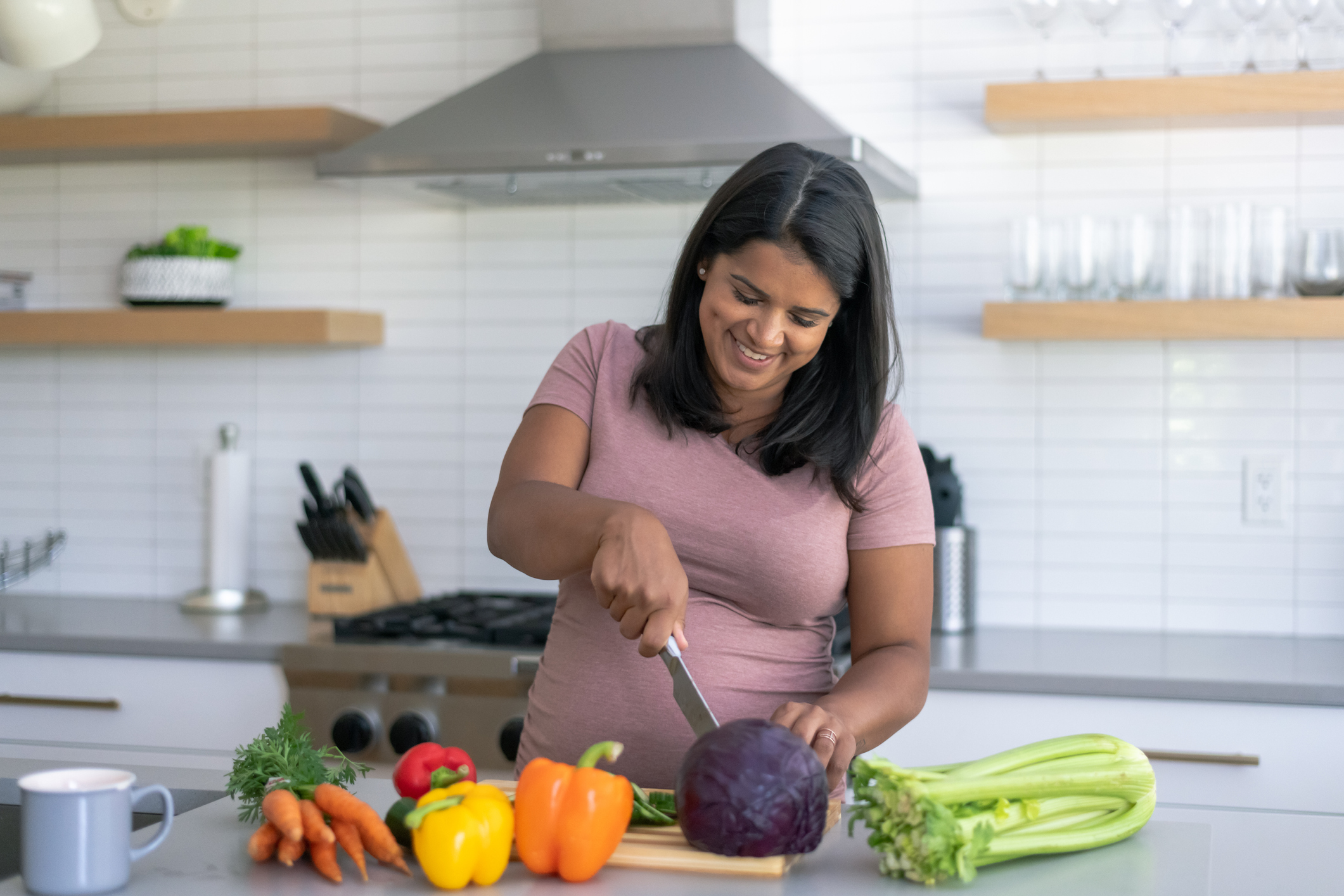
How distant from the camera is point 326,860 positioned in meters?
1.03

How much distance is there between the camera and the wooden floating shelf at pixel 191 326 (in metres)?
2.83

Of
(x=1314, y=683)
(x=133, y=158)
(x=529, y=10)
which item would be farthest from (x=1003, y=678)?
(x=133, y=158)

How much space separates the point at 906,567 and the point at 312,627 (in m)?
1.59

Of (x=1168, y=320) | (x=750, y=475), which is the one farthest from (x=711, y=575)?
(x=1168, y=320)

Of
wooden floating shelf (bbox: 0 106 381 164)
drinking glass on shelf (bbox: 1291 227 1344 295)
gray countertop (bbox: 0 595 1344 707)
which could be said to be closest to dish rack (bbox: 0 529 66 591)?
gray countertop (bbox: 0 595 1344 707)

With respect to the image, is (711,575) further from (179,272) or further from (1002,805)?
(179,272)

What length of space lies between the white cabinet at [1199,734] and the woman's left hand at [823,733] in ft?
3.22

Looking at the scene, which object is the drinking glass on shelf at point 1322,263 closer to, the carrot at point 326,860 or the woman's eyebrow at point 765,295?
the woman's eyebrow at point 765,295

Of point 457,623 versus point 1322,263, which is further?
point 457,623

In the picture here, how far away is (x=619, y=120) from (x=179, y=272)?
45.6 inches

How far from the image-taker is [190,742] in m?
2.48

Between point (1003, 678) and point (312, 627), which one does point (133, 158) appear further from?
point (1003, 678)

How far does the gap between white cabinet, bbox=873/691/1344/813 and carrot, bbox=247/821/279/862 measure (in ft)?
4.17

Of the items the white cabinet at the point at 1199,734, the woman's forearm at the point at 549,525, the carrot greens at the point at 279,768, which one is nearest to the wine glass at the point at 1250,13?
the white cabinet at the point at 1199,734
